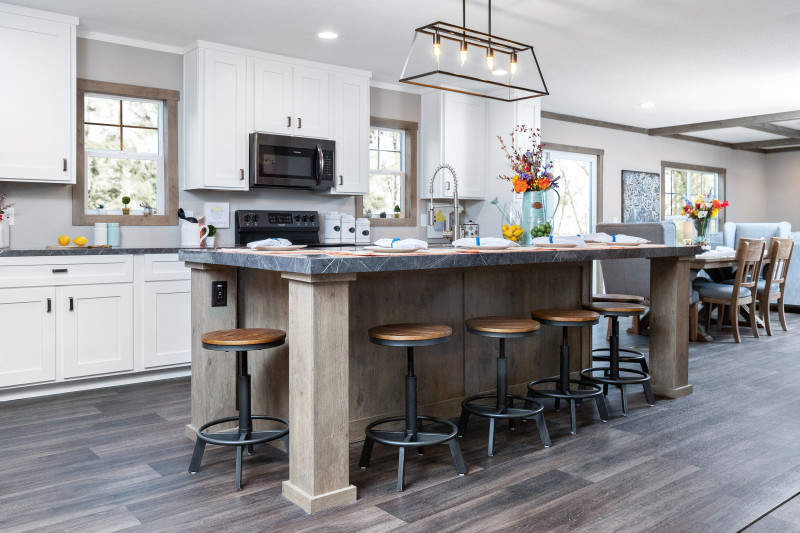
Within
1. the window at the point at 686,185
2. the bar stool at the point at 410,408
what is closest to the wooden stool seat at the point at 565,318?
the bar stool at the point at 410,408

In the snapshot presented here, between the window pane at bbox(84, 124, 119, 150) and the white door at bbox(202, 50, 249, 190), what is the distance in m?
0.66

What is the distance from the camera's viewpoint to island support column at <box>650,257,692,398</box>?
3.75 metres

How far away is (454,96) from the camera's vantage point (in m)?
6.33

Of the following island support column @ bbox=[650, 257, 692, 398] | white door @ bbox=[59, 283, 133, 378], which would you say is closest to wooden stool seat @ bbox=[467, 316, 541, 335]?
island support column @ bbox=[650, 257, 692, 398]

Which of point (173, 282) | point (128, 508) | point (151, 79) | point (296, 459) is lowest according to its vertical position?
point (128, 508)

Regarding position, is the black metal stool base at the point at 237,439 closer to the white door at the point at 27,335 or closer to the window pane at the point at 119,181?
→ the white door at the point at 27,335

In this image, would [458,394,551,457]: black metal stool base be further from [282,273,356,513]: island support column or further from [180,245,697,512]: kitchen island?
[282,273,356,513]: island support column

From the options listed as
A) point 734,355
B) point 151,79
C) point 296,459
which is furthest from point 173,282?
point 734,355

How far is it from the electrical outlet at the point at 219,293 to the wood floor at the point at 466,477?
2.14 feet

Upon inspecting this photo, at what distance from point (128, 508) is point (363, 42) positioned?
11.9 ft

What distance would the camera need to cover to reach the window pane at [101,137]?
15.3ft

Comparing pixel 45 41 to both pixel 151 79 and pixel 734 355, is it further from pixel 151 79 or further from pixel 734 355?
pixel 734 355

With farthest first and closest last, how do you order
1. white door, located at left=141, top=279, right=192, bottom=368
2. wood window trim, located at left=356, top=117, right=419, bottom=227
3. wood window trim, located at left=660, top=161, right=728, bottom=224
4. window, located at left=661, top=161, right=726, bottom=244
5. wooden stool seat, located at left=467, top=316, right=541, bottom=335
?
window, located at left=661, top=161, right=726, bottom=244, wood window trim, located at left=660, top=161, right=728, bottom=224, wood window trim, located at left=356, top=117, right=419, bottom=227, white door, located at left=141, top=279, right=192, bottom=368, wooden stool seat, located at left=467, top=316, right=541, bottom=335

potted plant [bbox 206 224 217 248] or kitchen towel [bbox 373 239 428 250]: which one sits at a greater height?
potted plant [bbox 206 224 217 248]
